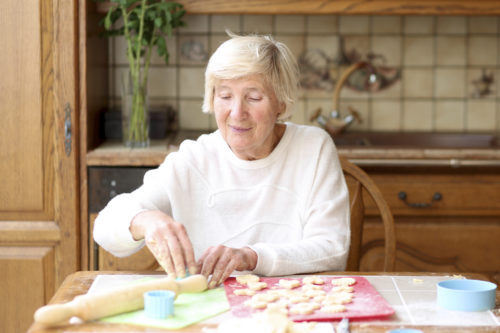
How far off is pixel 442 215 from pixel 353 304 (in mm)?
1461

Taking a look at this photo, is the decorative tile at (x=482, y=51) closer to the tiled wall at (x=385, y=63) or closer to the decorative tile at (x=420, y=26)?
the tiled wall at (x=385, y=63)

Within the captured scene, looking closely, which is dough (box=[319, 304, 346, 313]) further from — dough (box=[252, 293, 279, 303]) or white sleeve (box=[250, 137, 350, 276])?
white sleeve (box=[250, 137, 350, 276])

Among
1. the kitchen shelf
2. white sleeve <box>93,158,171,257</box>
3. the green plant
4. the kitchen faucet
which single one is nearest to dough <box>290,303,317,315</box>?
white sleeve <box>93,158,171,257</box>

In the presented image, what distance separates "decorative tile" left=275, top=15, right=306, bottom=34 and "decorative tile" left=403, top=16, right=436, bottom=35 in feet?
1.49

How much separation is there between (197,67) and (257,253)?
1.81m

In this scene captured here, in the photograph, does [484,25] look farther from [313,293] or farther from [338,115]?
[313,293]

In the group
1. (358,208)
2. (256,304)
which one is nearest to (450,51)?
(358,208)

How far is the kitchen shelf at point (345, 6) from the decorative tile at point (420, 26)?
0.38 metres

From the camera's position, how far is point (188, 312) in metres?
1.25

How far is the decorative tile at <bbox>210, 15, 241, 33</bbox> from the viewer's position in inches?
125

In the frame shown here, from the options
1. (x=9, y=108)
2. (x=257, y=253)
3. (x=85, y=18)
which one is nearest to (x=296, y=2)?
(x=85, y=18)

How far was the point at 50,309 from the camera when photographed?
1.16 meters

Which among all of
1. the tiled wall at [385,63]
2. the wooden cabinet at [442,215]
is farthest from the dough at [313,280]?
the tiled wall at [385,63]

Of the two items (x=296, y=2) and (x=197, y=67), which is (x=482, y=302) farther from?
(x=197, y=67)
